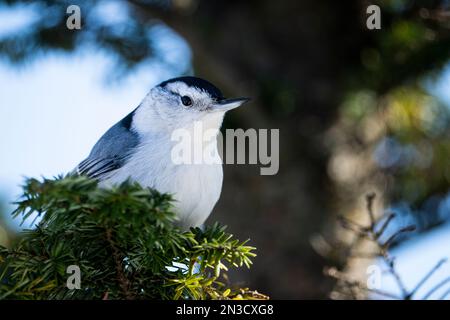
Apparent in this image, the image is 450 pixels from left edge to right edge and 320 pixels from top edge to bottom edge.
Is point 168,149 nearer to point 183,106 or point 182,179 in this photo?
point 182,179

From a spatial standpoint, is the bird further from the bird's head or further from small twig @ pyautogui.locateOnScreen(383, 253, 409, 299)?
small twig @ pyautogui.locateOnScreen(383, 253, 409, 299)

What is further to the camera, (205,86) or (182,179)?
(205,86)

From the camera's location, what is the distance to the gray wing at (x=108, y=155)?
5.82ft

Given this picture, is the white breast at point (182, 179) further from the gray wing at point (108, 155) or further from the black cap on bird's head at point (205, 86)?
the black cap on bird's head at point (205, 86)

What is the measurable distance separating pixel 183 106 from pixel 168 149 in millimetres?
243

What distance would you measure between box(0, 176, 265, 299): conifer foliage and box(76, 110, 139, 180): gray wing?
49cm

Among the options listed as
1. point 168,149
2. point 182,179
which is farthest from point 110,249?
point 168,149

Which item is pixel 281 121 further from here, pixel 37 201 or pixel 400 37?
pixel 37 201

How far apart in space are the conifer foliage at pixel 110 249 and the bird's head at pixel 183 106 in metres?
0.60

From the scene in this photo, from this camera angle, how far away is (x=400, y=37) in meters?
2.19

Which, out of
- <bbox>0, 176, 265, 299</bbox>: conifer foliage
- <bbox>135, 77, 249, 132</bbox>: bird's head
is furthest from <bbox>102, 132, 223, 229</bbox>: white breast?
<bbox>0, 176, 265, 299</bbox>: conifer foliage

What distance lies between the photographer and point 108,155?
1.79 meters

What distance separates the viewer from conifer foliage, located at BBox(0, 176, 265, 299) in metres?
1.08

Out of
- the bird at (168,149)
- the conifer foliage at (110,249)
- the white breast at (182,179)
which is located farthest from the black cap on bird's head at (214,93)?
the conifer foliage at (110,249)
